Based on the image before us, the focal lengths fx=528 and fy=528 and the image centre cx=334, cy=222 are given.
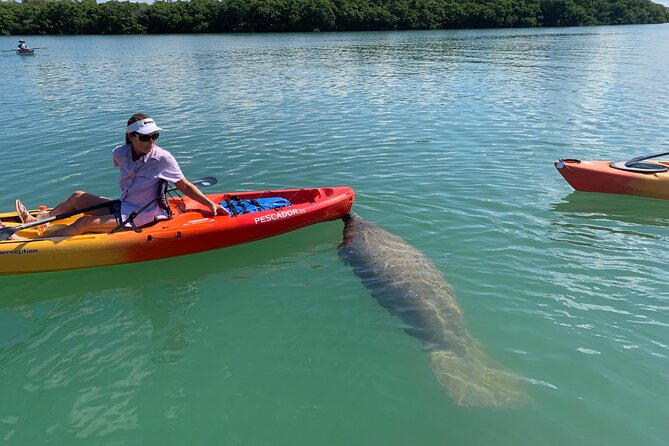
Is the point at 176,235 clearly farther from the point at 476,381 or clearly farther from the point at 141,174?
the point at 476,381

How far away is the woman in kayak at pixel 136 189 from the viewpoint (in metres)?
6.36

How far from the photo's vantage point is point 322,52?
39.2 m

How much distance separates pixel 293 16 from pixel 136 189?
242ft

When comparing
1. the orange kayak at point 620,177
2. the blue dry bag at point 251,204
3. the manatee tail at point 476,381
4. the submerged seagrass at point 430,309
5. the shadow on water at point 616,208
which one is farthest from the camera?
the orange kayak at point 620,177

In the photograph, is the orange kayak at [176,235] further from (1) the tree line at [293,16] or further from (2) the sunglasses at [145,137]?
(1) the tree line at [293,16]

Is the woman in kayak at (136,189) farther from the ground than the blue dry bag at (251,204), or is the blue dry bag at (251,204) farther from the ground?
the woman in kayak at (136,189)

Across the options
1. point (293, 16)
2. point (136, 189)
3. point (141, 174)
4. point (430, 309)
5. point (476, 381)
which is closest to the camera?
point (476, 381)

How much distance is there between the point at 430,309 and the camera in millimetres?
5676

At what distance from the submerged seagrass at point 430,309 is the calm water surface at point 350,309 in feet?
0.47

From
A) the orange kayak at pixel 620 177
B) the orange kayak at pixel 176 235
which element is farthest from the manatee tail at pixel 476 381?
the orange kayak at pixel 620 177

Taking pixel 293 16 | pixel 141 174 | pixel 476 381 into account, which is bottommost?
pixel 476 381

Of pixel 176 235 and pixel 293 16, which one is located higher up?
pixel 293 16

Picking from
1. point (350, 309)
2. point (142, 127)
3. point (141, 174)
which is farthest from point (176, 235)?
point (350, 309)

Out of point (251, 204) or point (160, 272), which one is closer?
point (160, 272)
